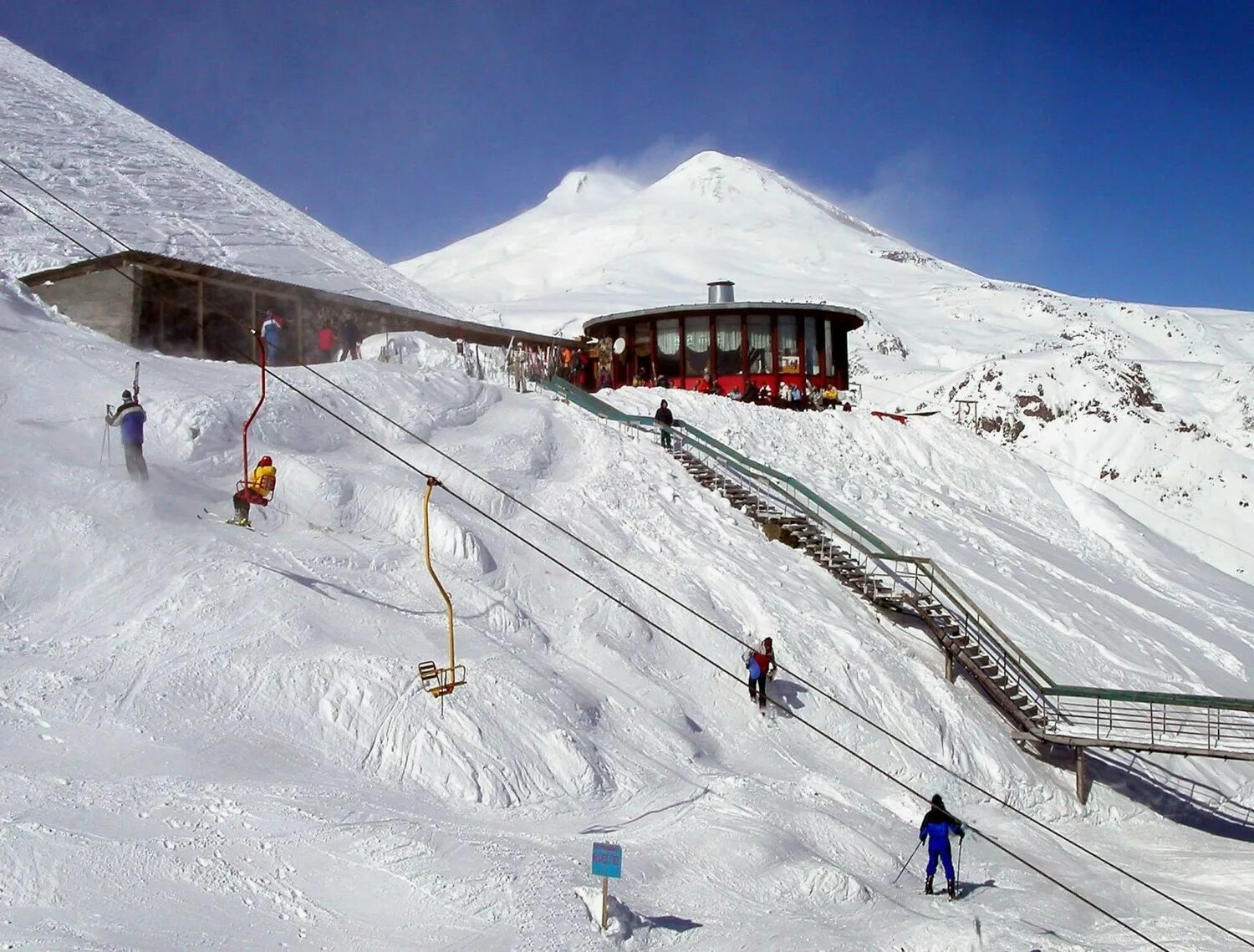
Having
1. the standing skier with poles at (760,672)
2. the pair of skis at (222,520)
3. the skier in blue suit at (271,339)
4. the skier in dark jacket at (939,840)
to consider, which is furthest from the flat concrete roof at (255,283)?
the skier in dark jacket at (939,840)

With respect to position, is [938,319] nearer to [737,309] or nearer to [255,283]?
[737,309]

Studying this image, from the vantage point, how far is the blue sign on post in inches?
343

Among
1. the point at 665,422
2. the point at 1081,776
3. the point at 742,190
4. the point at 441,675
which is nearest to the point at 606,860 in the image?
the point at 441,675

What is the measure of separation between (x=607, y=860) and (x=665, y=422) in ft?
53.9

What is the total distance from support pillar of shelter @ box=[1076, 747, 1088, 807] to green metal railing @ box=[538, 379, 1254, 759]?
0.30 meters

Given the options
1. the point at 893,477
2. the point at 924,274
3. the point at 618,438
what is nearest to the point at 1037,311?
the point at 924,274

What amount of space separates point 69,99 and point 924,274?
281ft

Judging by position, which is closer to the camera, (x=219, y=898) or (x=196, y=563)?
(x=219, y=898)

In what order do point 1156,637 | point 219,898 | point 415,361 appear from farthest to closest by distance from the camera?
point 415,361, point 1156,637, point 219,898

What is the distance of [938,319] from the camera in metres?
88.8

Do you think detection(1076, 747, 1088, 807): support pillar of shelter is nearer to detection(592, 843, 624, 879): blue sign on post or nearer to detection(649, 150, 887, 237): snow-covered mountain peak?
detection(592, 843, 624, 879): blue sign on post

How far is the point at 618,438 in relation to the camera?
2339 centimetres

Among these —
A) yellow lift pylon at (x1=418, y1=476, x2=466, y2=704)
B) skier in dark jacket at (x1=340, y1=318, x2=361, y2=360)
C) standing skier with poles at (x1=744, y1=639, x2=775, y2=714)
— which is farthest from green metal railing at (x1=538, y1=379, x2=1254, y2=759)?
yellow lift pylon at (x1=418, y1=476, x2=466, y2=704)

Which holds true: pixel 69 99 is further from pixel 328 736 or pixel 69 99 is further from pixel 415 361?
pixel 328 736
